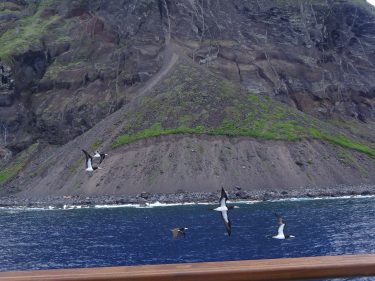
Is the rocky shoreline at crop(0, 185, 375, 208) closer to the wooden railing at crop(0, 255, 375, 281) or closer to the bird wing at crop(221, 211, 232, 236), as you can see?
the bird wing at crop(221, 211, 232, 236)

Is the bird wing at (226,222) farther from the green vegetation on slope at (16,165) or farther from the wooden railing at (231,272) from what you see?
the green vegetation on slope at (16,165)

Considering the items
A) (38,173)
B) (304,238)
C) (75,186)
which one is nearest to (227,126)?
(75,186)

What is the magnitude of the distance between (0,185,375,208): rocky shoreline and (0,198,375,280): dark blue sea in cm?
1750

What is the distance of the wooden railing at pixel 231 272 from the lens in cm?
468

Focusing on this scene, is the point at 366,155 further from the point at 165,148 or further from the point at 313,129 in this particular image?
the point at 165,148

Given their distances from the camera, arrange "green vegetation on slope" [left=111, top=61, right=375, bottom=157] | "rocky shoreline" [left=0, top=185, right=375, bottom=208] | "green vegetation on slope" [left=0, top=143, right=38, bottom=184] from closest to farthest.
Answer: "rocky shoreline" [left=0, top=185, right=375, bottom=208]
"green vegetation on slope" [left=111, top=61, right=375, bottom=157]
"green vegetation on slope" [left=0, top=143, right=38, bottom=184]

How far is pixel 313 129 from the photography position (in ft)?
561

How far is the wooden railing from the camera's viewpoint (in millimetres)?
4676

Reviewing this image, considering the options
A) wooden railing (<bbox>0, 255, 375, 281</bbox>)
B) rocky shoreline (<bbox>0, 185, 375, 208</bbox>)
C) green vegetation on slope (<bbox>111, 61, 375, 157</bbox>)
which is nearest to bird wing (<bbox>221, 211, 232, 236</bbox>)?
wooden railing (<bbox>0, 255, 375, 281</bbox>)

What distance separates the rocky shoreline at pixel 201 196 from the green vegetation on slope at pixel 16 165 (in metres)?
38.6

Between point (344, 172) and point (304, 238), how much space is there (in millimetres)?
93181

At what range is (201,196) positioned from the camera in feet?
437

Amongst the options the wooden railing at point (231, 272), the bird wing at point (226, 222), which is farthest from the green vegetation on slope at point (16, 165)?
the wooden railing at point (231, 272)

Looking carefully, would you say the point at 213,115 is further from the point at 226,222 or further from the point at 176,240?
the point at 226,222
